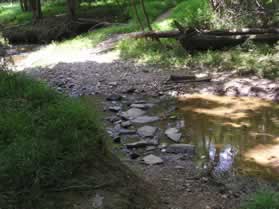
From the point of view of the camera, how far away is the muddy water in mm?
6379

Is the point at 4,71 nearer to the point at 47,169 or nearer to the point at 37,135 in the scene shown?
the point at 37,135

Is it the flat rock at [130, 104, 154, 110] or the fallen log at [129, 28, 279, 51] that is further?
the fallen log at [129, 28, 279, 51]

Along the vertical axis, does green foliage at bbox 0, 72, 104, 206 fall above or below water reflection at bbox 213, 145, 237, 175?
above

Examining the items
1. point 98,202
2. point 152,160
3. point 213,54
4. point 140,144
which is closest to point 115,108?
point 140,144

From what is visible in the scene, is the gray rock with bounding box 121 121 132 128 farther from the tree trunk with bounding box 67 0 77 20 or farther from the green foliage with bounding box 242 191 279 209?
the tree trunk with bounding box 67 0 77 20

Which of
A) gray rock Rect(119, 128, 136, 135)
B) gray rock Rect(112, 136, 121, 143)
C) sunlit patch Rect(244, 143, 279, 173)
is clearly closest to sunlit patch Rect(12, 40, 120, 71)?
gray rock Rect(119, 128, 136, 135)

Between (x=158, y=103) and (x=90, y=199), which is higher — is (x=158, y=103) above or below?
below

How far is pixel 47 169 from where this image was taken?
3.94 m

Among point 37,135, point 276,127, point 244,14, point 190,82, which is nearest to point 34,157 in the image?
point 37,135

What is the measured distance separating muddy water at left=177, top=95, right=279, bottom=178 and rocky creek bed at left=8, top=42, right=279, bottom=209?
6 centimetres

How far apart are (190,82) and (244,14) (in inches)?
148

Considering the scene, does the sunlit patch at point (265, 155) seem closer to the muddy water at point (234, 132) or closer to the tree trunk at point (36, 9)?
the muddy water at point (234, 132)

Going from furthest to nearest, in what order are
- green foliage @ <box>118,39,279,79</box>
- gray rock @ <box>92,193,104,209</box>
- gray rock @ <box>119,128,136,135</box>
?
1. green foliage @ <box>118,39,279,79</box>
2. gray rock @ <box>119,128,136,135</box>
3. gray rock @ <box>92,193,104,209</box>

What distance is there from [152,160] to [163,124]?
2032mm
